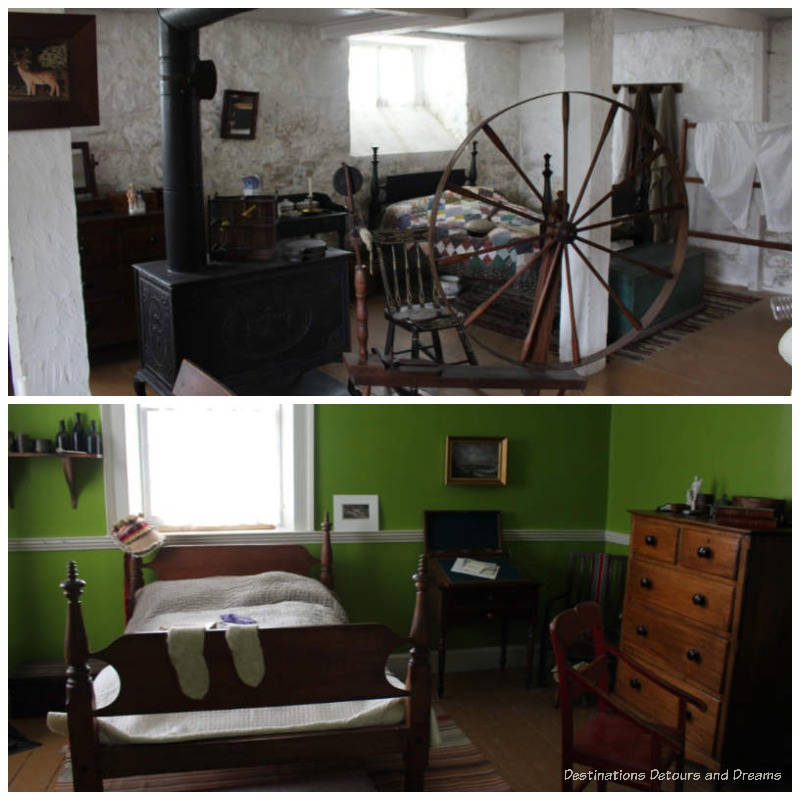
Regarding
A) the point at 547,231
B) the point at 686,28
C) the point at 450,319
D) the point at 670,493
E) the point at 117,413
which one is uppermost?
the point at 686,28

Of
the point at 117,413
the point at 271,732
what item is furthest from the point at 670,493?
the point at 117,413

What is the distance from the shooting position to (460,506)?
5.42 metres

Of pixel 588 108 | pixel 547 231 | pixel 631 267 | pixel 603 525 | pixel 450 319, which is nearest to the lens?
pixel 547 231

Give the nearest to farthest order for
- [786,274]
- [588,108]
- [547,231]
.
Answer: [547,231] < [588,108] < [786,274]

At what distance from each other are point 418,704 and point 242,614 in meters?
1.34

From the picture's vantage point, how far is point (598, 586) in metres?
5.12

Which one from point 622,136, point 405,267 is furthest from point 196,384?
point 622,136

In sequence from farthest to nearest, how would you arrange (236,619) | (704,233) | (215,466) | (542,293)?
(704,233)
(215,466)
(236,619)
(542,293)

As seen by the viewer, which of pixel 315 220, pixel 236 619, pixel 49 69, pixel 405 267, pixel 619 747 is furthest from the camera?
pixel 315 220

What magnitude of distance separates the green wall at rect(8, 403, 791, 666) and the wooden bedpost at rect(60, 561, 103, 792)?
1.82 m

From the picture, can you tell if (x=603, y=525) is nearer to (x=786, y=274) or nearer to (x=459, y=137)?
(x=786, y=274)

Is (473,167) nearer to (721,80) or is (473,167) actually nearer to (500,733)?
(721,80)

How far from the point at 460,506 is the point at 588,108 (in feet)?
8.35

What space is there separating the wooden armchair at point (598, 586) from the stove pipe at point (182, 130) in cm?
280
